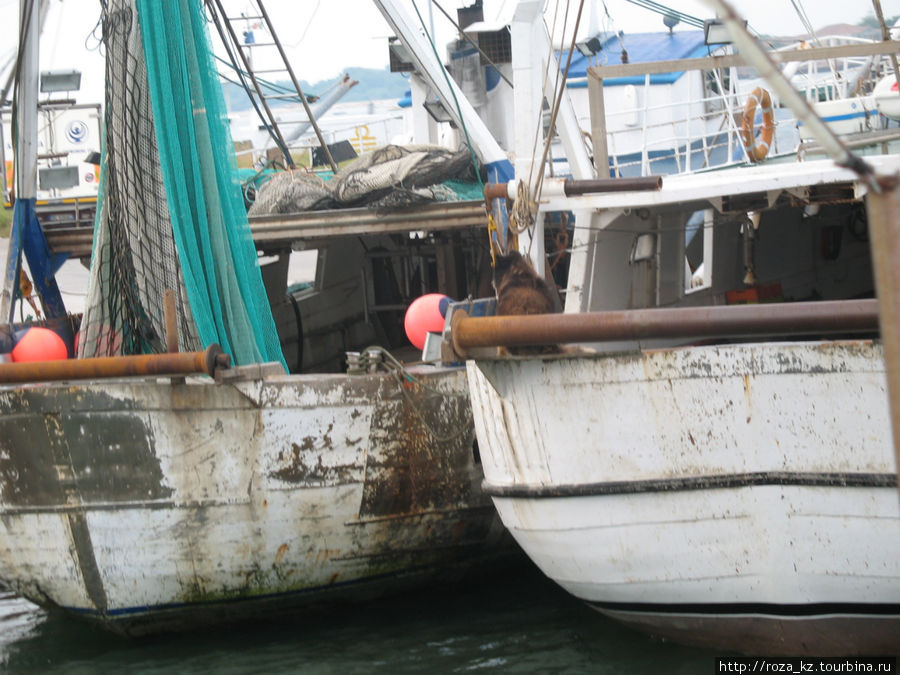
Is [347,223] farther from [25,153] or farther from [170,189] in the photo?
[25,153]

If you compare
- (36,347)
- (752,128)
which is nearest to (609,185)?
(752,128)

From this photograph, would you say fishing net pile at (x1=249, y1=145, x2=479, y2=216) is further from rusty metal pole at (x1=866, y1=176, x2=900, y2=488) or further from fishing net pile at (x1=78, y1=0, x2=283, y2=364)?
rusty metal pole at (x1=866, y1=176, x2=900, y2=488)

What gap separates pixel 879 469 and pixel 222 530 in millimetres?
3667

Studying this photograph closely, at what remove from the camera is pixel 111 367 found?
5719mm

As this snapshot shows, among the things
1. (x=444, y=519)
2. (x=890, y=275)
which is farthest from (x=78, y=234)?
(x=890, y=275)

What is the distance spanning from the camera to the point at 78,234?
8.24 m

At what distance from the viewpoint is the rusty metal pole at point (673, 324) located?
461cm

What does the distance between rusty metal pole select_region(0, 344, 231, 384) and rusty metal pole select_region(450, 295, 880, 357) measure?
1.56 metres

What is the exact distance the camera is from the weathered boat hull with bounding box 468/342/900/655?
492cm

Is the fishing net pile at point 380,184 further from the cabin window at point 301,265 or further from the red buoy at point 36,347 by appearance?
the cabin window at point 301,265

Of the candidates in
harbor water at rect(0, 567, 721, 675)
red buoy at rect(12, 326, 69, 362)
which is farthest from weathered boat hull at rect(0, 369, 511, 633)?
red buoy at rect(12, 326, 69, 362)

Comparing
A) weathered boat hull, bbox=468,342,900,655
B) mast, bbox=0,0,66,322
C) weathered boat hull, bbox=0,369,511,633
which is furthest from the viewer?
mast, bbox=0,0,66,322

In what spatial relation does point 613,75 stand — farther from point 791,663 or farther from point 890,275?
point 890,275

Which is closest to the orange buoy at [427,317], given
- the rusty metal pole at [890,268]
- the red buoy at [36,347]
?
the red buoy at [36,347]
